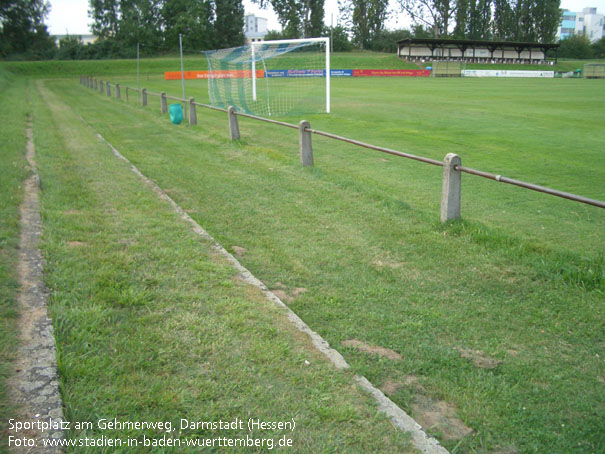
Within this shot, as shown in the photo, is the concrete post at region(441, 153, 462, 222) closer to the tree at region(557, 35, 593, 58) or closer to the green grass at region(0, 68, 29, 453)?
the green grass at region(0, 68, 29, 453)

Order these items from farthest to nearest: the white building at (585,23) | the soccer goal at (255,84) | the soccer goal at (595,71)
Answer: the white building at (585,23) < the soccer goal at (595,71) < the soccer goal at (255,84)

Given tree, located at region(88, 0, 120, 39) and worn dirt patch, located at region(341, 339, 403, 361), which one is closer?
worn dirt patch, located at region(341, 339, 403, 361)

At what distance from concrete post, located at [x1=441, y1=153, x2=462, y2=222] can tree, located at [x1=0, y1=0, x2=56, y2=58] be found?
76034 mm


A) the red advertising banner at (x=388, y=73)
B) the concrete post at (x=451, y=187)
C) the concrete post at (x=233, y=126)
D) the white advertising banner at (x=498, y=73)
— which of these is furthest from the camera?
the white advertising banner at (x=498, y=73)

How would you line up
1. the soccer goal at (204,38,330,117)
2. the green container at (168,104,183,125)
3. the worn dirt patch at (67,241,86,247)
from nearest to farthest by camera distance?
the worn dirt patch at (67,241,86,247), the green container at (168,104,183,125), the soccer goal at (204,38,330,117)

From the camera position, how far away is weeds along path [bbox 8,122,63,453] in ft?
8.05

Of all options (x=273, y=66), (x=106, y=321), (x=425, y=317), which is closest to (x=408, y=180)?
(x=425, y=317)

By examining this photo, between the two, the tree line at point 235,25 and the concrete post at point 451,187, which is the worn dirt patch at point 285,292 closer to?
Result: the concrete post at point 451,187

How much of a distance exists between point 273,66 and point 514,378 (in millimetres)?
49449

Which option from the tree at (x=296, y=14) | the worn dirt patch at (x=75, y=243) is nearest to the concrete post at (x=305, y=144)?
the worn dirt patch at (x=75, y=243)

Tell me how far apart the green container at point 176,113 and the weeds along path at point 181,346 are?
36.4 feet

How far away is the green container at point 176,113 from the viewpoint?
16125 millimetres

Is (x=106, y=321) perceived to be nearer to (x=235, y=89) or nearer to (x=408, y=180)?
(x=408, y=180)

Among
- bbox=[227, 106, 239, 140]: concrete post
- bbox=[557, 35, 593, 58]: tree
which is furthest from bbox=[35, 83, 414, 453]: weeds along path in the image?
bbox=[557, 35, 593, 58]: tree
